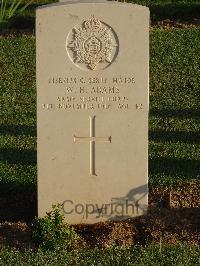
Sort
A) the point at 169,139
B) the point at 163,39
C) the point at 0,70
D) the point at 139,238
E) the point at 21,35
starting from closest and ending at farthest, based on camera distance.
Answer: the point at 139,238 < the point at 169,139 < the point at 0,70 < the point at 163,39 < the point at 21,35

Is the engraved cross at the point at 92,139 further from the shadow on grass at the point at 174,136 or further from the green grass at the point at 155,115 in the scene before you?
the shadow on grass at the point at 174,136

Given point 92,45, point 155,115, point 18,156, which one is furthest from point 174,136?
point 92,45

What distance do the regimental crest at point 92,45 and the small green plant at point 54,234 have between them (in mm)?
1076

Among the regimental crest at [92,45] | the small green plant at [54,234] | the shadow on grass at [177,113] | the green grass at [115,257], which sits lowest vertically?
the green grass at [115,257]

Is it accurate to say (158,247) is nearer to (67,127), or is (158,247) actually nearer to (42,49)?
(67,127)

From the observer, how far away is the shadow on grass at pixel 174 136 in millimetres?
7859

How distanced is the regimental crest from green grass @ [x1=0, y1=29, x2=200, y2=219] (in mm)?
1366

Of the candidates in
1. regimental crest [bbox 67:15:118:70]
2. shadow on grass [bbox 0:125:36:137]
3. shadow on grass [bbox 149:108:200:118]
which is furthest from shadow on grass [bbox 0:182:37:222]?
shadow on grass [bbox 149:108:200:118]

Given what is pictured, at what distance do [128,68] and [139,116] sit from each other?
364 millimetres

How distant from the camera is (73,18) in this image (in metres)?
5.48

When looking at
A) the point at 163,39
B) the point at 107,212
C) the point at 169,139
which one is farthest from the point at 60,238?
the point at 163,39

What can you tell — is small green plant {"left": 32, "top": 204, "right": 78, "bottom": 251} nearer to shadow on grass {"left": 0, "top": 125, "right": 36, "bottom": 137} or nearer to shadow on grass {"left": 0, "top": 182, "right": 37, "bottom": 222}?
shadow on grass {"left": 0, "top": 182, "right": 37, "bottom": 222}

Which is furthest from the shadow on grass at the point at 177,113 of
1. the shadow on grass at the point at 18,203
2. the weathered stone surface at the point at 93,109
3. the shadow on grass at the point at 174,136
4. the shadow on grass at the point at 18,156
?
the weathered stone surface at the point at 93,109

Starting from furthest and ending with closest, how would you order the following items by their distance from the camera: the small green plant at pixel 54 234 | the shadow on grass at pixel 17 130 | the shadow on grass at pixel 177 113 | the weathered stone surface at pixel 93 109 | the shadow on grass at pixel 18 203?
the shadow on grass at pixel 177 113 < the shadow on grass at pixel 17 130 < the shadow on grass at pixel 18 203 < the weathered stone surface at pixel 93 109 < the small green plant at pixel 54 234
